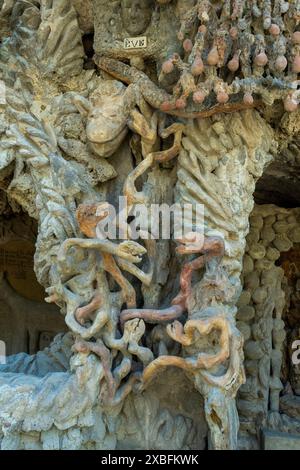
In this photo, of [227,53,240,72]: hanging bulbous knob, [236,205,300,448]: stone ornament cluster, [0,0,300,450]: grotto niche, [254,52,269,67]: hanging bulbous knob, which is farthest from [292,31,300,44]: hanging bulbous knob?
→ [236,205,300,448]: stone ornament cluster

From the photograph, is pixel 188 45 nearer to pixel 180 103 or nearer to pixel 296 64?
pixel 180 103

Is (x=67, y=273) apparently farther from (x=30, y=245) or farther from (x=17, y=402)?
(x=30, y=245)

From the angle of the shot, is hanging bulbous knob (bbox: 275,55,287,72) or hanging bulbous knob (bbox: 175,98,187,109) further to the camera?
hanging bulbous knob (bbox: 175,98,187,109)

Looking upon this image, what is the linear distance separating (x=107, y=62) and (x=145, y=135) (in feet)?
1.60

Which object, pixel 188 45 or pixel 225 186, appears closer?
pixel 188 45

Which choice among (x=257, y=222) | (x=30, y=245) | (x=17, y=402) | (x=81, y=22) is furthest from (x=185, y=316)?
(x=30, y=245)

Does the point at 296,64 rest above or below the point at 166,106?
above

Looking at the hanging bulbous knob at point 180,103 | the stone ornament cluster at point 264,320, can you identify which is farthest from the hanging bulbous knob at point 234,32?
the stone ornament cluster at point 264,320

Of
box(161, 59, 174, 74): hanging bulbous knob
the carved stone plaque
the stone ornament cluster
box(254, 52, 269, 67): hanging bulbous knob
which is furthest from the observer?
the stone ornament cluster

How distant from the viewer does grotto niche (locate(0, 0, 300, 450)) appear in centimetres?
254

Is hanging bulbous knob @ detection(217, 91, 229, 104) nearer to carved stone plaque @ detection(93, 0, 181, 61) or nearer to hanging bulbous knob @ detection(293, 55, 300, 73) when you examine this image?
hanging bulbous knob @ detection(293, 55, 300, 73)

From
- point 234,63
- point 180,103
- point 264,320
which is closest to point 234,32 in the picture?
point 234,63

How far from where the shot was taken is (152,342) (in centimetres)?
274

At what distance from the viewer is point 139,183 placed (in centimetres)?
291
